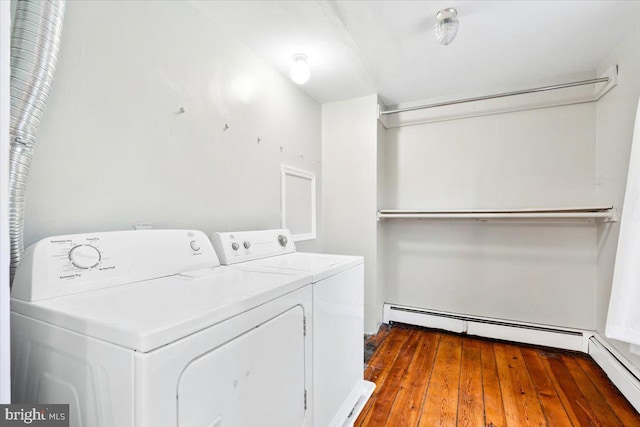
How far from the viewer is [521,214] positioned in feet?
7.50

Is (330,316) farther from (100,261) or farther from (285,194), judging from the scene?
(285,194)

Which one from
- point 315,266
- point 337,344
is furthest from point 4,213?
point 337,344

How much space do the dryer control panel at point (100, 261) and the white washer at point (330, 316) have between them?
0.28m

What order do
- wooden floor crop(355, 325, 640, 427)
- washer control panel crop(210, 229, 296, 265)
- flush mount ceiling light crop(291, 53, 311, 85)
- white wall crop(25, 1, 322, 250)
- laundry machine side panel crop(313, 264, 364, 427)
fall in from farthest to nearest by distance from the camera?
flush mount ceiling light crop(291, 53, 311, 85)
wooden floor crop(355, 325, 640, 427)
washer control panel crop(210, 229, 296, 265)
laundry machine side panel crop(313, 264, 364, 427)
white wall crop(25, 1, 322, 250)

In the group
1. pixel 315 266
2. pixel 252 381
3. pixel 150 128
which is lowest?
pixel 252 381

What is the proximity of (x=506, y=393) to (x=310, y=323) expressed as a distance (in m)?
1.53

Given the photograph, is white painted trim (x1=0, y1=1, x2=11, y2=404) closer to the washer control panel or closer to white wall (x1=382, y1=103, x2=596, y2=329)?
the washer control panel

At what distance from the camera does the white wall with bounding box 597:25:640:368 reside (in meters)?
1.80

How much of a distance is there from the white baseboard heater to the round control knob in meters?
2.63

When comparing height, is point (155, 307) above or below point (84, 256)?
below

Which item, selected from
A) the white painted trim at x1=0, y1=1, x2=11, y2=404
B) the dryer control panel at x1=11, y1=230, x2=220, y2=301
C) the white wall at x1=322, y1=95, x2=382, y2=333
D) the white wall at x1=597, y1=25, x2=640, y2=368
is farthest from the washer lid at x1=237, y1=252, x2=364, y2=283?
the white wall at x1=597, y1=25, x2=640, y2=368

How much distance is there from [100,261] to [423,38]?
2140mm

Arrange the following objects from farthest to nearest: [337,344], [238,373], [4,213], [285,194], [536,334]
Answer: [536,334] → [285,194] → [337,344] → [238,373] → [4,213]

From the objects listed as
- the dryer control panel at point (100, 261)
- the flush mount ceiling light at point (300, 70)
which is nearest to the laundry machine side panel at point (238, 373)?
the dryer control panel at point (100, 261)
